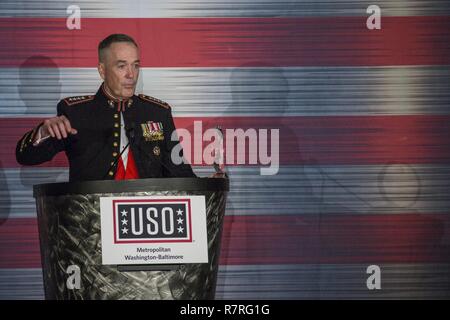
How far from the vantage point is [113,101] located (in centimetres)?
427

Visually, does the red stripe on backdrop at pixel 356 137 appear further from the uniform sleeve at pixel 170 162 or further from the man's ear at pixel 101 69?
the man's ear at pixel 101 69

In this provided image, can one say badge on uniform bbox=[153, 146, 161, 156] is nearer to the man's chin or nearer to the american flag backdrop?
the man's chin

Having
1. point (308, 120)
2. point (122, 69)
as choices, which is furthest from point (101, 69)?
point (308, 120)

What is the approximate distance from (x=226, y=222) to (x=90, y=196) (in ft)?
4.15

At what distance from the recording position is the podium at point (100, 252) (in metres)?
3.38

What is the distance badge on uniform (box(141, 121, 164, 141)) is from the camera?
416 cm

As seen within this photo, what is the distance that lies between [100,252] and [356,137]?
5.50ft

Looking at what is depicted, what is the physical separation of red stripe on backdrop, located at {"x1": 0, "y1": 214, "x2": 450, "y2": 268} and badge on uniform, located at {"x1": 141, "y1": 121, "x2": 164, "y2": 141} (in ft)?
2.00

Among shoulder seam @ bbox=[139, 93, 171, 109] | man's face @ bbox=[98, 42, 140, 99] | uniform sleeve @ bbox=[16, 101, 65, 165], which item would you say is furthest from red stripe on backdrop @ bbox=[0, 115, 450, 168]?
uniform sleeve @ bbox=[16, 101, 65, 165]

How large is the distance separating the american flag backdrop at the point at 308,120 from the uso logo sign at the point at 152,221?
3.71 ft

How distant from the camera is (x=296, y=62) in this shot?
4.54m

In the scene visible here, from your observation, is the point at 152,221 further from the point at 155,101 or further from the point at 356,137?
the point at 356,137

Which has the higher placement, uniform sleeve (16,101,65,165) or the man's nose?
the man's nose
